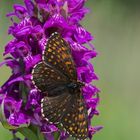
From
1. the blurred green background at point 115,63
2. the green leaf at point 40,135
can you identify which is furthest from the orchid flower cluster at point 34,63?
the blurred green background at point 115,63

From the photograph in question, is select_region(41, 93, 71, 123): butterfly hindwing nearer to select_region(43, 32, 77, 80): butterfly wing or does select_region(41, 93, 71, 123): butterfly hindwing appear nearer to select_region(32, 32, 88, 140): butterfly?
select_region(32, 32, 88, 140): butterfly

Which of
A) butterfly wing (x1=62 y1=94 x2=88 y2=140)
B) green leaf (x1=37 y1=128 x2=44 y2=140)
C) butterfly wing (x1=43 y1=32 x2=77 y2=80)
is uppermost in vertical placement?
butterfly wing (x1=43 y1=32 x2=77 y2=80)

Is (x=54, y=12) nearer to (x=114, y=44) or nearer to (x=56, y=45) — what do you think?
(x=56, y=45)

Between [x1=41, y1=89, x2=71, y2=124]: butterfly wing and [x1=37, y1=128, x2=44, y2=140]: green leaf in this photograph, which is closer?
[x1=41, y1=89, x2=71, y2=124]: butterfly wing

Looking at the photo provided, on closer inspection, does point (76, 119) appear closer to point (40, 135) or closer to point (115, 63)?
point (40, 135)

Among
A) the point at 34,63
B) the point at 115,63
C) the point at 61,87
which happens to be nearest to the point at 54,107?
the point at 61,87

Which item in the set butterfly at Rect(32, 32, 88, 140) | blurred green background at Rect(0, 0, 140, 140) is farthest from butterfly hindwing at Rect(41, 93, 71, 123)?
blurred green background at Rect(0, 0, 140, 140)

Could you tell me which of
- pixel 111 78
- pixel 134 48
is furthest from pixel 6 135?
pixel 134 48
